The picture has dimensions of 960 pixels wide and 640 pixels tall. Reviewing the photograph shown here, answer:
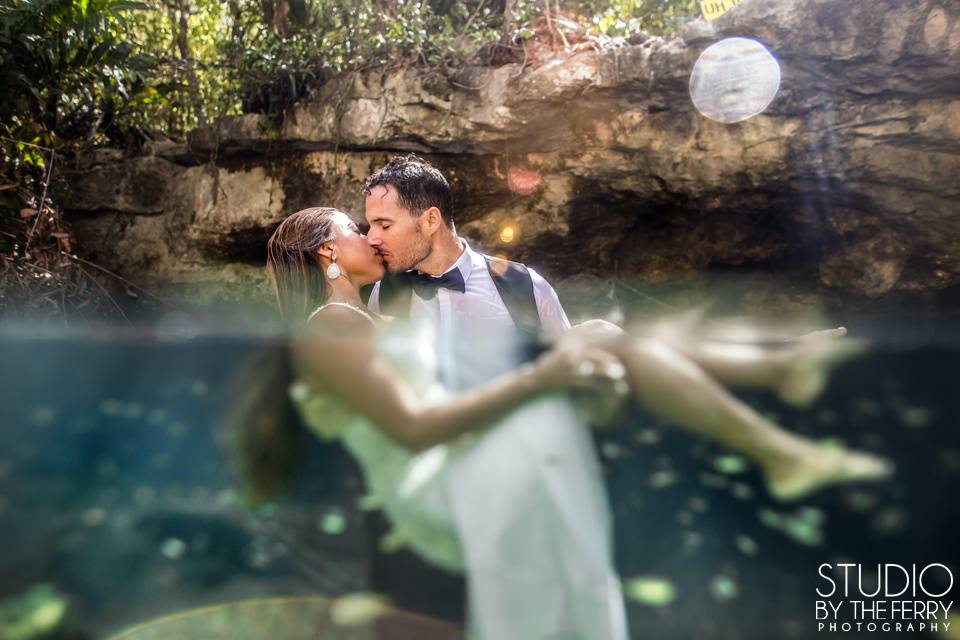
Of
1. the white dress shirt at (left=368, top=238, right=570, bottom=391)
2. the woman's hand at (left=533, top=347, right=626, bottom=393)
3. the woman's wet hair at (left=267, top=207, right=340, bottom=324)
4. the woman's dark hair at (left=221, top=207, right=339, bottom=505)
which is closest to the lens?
the woman's hand at (left=533, top=347, right=626, bottom=393)

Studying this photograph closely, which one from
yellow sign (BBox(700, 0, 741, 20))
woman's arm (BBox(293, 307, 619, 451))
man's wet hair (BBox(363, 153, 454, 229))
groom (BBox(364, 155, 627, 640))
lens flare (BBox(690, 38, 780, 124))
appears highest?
yellow sign (BBox(700, 0, 741, 20))

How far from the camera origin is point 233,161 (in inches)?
179

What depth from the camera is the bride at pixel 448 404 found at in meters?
1.20

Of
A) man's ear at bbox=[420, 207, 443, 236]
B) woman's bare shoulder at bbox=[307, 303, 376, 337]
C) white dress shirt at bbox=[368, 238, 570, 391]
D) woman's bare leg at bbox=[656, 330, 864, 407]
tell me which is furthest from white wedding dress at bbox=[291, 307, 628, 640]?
man's ear at bbox=[420, 207, 443, 236]

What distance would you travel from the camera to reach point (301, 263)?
2.66 m

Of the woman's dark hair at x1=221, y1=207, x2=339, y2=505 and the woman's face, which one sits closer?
the woman's dark hair at x1=221, y1=207, x2=339, y2=505

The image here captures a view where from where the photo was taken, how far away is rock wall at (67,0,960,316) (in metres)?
3.63

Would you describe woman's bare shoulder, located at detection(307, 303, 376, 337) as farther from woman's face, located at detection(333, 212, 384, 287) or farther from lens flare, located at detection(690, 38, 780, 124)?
lens flare, located at detection(690, 38, 780, 124)

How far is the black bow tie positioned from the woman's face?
0.85 ft

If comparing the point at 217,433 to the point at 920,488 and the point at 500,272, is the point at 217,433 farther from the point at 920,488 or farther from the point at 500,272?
the point at 500,272

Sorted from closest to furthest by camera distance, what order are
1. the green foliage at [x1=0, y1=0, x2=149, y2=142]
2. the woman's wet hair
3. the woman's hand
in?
the woman's hand
the woman's wet hair
the green foliage at [x1=0, y1=0, x2=149, y2=142]

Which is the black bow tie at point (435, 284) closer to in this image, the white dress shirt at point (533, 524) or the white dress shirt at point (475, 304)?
the white dress shirt at point (475, 304)

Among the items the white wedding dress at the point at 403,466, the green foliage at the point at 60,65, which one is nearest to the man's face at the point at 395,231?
the white wedding dress at the point at 403,466

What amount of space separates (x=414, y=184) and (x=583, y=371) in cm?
205
